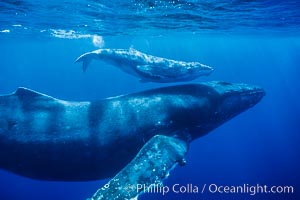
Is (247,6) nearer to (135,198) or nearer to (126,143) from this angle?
(126,143)

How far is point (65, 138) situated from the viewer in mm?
7676

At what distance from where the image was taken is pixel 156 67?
12055 millimetres

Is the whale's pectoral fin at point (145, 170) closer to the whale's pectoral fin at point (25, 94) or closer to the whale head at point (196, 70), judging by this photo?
the whale's pectoral fin at point (25, 94)

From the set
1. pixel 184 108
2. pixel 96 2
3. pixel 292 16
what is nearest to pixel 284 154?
pixel 292 16

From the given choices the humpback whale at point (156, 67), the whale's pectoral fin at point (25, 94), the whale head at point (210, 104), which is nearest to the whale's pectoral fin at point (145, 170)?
the whale head at point (210, 104)

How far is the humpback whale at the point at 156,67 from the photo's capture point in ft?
38.1

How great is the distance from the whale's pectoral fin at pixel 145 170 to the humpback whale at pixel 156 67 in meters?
4.61

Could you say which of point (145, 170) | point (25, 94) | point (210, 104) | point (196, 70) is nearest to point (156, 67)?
point (196, 70)

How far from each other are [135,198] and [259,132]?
67.9m

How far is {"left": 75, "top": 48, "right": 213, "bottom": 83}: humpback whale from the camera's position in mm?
11625

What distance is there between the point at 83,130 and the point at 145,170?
2373 millimetres

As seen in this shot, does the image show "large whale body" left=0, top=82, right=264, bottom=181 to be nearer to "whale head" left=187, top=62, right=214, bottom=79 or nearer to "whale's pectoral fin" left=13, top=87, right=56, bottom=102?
"whale's pectoral fin" left=13, top=87, right=56, bottom=102

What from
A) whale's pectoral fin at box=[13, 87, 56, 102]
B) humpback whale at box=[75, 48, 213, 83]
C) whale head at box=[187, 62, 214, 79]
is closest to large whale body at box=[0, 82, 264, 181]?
whale's pectoral fin at box=[13, 87, 56, 102]

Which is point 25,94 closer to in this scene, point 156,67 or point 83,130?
point 83,130
